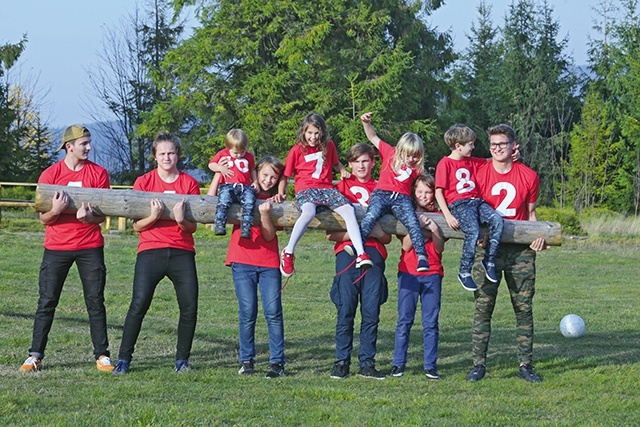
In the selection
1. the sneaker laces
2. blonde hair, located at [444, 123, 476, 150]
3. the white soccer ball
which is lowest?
the white soccer ball

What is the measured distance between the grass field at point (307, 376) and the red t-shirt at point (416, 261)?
1033mm

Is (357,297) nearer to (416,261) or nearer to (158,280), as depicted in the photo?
(416,261)

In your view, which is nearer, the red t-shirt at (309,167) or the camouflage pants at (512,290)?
the camouflage pants at (512,290)

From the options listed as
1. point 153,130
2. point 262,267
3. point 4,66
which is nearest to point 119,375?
point 262,267

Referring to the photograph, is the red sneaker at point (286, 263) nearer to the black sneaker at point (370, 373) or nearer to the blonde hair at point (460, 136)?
the black sneaker at point (370, 373)

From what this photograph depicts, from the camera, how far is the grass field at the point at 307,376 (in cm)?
691

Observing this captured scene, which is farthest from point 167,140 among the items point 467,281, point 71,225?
point 467,281

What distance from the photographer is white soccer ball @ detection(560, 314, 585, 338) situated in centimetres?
1262

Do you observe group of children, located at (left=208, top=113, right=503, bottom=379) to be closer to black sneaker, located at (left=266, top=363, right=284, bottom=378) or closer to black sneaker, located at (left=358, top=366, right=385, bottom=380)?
black sneaker, located at (left=266, top=363, right=284, bottom=378)

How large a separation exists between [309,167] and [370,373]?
2.08 metres

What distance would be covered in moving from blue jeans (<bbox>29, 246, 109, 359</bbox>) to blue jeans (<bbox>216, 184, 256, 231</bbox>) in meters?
1.27

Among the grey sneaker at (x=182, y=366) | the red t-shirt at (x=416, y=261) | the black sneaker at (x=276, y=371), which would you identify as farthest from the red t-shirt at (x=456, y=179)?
the grey sneaker at (x=182, y=366)

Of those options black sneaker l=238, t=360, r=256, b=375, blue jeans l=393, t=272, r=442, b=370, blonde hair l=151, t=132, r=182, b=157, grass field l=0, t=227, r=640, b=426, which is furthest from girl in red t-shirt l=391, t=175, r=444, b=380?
blonde hair l=151, t=132, r=182, b=157

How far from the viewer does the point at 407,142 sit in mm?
8641
